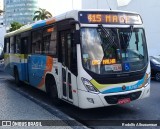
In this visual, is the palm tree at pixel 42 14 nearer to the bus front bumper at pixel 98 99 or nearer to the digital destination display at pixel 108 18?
the digital destination display at pixel 108 18

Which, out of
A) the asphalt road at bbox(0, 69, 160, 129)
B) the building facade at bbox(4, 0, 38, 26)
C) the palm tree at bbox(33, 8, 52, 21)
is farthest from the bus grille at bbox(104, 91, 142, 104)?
the building facade at bbox(4, 0, 38, 26)

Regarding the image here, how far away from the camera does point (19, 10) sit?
92.8 m

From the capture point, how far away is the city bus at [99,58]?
291 inches

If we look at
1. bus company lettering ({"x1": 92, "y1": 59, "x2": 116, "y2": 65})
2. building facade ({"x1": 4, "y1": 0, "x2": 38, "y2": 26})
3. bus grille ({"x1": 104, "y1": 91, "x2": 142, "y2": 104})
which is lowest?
bus grille ({"x1": 104, "y1": 91, "x2": 142, "y2": 104})

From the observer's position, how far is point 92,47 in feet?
24.6

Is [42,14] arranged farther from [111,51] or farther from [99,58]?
[99,58]

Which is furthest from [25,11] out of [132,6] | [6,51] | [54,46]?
[54,46]

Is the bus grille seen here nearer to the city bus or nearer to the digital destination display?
the city bus

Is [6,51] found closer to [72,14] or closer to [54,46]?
[54,46]

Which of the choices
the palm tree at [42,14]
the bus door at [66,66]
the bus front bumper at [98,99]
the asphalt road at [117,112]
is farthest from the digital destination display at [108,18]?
the palm tree at [42,14]

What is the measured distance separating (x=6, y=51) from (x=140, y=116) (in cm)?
1019

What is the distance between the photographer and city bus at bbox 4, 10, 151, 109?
7.40m

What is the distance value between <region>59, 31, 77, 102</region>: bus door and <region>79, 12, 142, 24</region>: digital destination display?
77 cm

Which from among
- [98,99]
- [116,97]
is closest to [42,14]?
[116,97]
